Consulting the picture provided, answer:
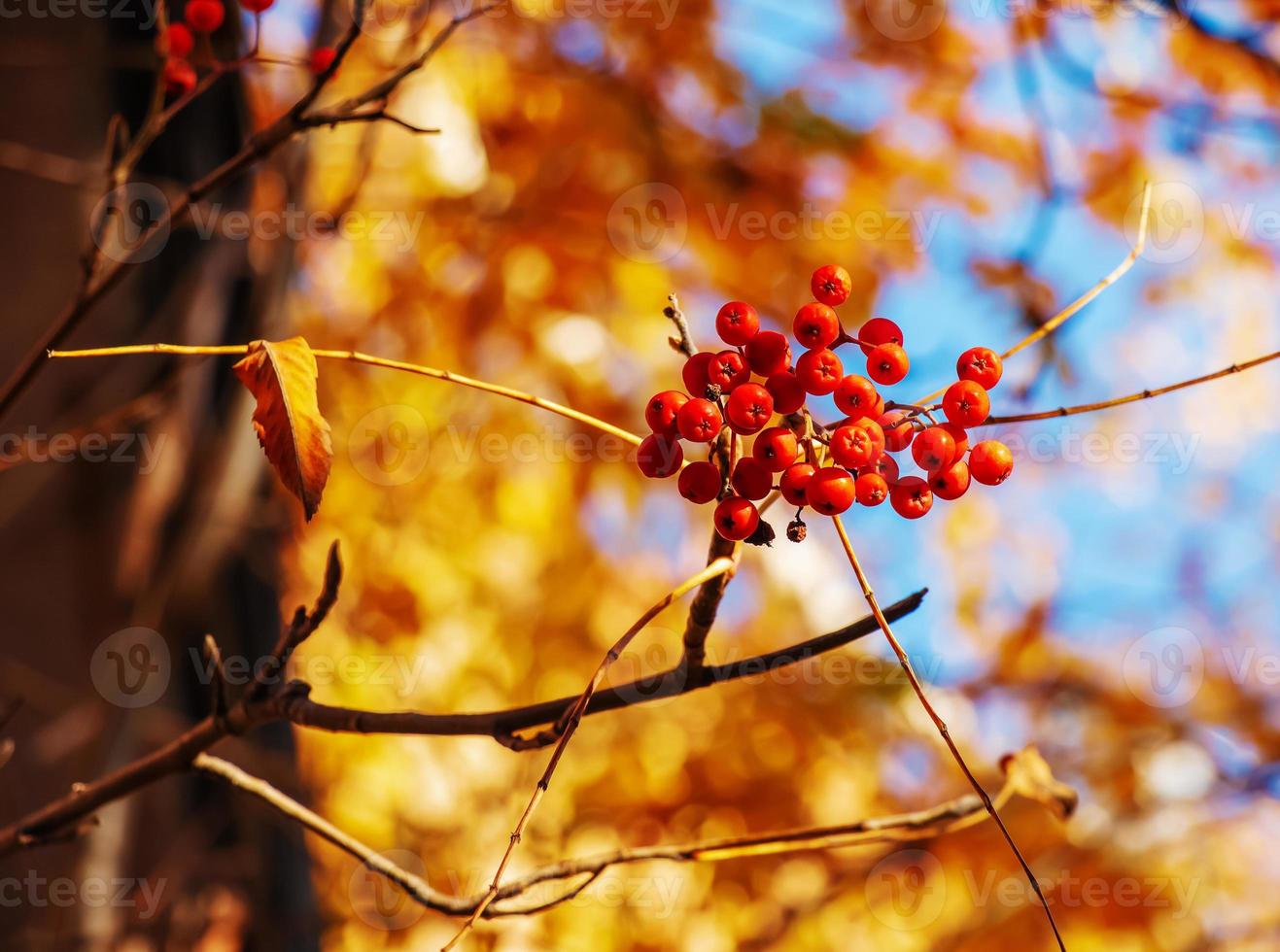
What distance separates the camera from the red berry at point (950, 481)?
37.6 inches

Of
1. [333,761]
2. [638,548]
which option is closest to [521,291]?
[638,548]

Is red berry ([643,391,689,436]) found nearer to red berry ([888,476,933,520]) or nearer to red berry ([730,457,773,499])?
red berry ([730,457,773,499])

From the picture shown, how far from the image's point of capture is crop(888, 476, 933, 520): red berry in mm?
961

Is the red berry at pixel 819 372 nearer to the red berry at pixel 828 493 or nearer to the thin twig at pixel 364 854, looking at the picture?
the red berry at pixel 828 493

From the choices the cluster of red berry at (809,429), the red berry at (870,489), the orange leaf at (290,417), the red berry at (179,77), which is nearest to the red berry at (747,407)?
the cluster of red berry at (809,429)

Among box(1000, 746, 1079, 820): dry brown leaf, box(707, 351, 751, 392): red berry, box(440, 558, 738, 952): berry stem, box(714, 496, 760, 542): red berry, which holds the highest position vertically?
box(707, 351, 751, 392): red berry

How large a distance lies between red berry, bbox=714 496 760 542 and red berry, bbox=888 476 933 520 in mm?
178

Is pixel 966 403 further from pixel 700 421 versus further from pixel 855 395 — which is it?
pixel 700 421

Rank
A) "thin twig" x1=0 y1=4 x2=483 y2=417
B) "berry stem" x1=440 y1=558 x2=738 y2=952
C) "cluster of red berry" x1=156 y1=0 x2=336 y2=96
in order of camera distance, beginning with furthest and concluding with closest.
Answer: "cluster of red berry" x1=156 y1=0 x2=336 y2=96 → "thin twig" x1=0 y1=4 x2=483 y2=417 → "berry stem" x1=440 y1=558 x2=738 y2=952

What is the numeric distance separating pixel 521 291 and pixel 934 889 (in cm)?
296

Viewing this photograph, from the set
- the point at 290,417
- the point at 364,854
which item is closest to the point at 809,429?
the point at 290,417

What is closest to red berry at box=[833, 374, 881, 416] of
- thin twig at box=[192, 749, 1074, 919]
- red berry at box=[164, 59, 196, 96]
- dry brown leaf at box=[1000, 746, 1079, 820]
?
thin twig at box=[192, 749, 1074, 919]

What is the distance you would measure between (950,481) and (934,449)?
0.05 metres

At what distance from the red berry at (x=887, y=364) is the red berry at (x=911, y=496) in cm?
10
